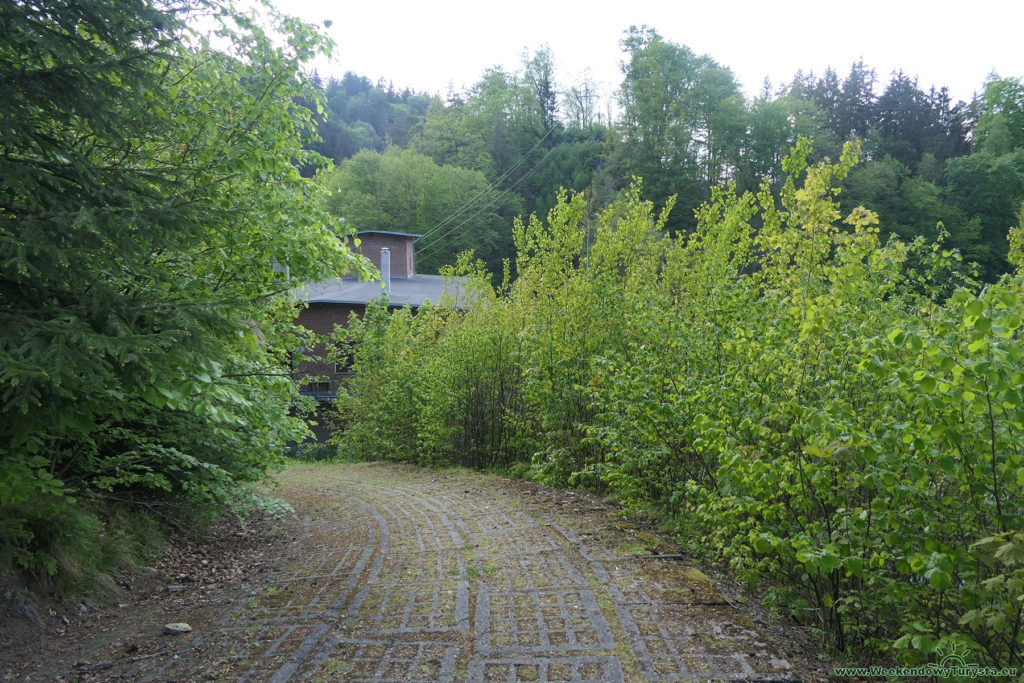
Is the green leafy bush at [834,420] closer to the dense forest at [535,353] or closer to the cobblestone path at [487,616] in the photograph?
the dense forest at [535,353]

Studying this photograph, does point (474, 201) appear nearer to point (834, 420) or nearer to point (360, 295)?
point (360, 295)

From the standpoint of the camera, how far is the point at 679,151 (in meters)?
39.1

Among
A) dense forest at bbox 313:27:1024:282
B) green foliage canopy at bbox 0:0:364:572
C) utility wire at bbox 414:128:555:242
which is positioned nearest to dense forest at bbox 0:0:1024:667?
green foliage canopy at bbox 0:0:364:572

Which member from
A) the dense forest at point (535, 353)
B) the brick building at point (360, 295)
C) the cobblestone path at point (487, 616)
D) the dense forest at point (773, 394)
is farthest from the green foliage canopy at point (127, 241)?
the brick building at point (360, 295)

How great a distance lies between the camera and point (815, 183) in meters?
4.42

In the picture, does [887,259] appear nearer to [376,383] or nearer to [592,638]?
[592,638]

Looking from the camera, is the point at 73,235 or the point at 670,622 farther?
the point at 670,622

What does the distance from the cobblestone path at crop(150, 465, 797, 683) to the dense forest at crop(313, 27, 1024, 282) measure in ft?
97.8

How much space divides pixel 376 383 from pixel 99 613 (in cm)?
1256

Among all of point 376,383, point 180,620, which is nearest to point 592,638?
point 180,620

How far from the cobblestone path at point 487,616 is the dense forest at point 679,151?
2981 cm

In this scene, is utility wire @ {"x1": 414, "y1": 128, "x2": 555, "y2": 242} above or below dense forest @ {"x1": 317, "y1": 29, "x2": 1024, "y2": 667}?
above

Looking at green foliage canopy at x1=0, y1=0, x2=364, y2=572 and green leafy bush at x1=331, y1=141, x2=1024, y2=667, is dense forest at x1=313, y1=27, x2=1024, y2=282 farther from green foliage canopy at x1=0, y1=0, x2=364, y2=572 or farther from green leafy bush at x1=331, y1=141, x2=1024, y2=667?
A: green foliage canopy at x1=0, y1=0, x2=364, y2=572

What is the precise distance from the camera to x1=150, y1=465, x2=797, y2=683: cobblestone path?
3271 mm
